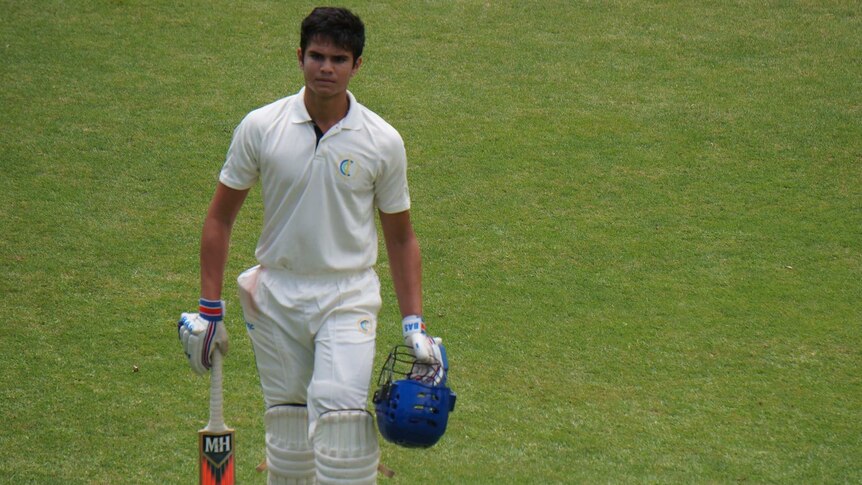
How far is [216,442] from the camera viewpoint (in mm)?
4348

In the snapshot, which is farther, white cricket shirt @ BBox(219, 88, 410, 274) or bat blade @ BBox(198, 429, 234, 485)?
bat blade @ BBox(198, 429, 234, 485)

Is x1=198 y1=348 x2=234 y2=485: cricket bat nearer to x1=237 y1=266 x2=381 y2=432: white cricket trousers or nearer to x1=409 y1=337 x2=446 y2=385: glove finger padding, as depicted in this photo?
x1=237 y1=266 x2=381 y2=432: white cricket trousers

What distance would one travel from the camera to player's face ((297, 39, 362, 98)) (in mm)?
3980

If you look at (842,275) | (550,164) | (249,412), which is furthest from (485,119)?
(249,412)

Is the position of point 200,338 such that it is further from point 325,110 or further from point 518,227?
point 518,227

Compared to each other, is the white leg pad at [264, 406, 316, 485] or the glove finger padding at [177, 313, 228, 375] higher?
the glove finger padding at [177, 313, 228, 375]

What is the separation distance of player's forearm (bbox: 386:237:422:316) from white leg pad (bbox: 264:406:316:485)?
21.3 inches

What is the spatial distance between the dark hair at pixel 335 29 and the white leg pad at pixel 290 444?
4.24 ft

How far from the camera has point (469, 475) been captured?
5.13 meters

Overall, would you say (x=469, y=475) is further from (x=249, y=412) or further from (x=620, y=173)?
(x=620, y=173)

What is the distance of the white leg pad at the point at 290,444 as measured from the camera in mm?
4199

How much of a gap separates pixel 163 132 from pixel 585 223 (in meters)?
3.43

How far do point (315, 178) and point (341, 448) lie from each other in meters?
0.93

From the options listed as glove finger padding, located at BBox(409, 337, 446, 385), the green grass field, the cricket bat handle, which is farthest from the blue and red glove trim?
the green grass field
